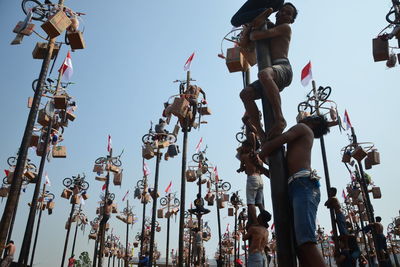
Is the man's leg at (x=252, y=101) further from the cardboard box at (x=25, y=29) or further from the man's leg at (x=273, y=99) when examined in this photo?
the cardboard box at (x=25, y=29)

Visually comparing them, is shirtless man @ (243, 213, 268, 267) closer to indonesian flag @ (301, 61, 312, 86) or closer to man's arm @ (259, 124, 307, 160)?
man's arm @ (259, 124, 307, 160)

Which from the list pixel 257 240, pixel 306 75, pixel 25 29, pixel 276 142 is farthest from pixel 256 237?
pixel 306 75

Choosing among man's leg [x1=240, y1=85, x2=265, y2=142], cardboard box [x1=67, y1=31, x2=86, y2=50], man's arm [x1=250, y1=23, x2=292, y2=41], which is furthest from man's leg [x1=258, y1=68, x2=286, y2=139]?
cardboard box [x1=67, y1=31, x2=86, y2=50]

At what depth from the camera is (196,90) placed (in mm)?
12406

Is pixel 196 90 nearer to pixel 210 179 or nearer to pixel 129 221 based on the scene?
pixel 210 179

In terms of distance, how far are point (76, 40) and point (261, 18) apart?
6274 mm

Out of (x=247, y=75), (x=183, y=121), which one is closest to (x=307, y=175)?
(x=247, y=75)

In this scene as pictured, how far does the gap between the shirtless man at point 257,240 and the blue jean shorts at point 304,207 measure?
3.16 metres

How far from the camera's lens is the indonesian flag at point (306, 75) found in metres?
12.0

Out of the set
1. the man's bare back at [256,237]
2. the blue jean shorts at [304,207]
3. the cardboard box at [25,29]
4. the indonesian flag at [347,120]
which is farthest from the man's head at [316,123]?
the indonesian flag at [347,120]

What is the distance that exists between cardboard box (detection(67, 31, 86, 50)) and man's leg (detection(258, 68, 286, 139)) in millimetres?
6433

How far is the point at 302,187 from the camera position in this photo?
1.89 meters

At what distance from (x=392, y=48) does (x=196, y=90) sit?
7157 mm

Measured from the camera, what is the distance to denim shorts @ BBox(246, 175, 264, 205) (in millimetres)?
5508
